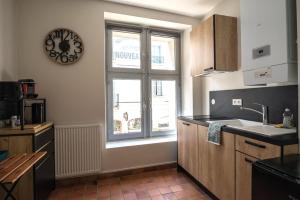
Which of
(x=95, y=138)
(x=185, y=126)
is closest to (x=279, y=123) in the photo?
(x=185, y=126)

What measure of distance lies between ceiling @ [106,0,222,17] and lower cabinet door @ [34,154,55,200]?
229 centimetres

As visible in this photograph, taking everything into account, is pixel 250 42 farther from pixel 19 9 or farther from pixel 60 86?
pixel 19 9

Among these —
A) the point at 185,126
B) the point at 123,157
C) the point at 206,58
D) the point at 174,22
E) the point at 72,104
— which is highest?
the point at 174,22

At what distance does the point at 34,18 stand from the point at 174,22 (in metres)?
1.98

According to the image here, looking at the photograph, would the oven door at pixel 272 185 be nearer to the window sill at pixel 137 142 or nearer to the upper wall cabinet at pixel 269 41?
the upper wall cabinet at pixel 269 41

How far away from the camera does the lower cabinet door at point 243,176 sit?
4.72 ft

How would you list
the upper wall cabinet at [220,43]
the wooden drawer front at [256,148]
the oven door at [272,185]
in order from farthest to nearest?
1. the upper wall cabinet at [220,43]
2. the wooden drawer front at [256,148]
3. the oven door at [272,185]

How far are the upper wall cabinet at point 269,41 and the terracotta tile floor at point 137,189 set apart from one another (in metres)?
1.48

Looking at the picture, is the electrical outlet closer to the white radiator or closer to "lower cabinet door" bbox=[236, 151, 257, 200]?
"lower cabinet door" bbox=[236, 151, 257, 200]

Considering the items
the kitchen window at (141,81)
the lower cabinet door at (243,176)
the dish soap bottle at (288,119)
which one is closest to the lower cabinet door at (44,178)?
the kitchen window at (141,81)

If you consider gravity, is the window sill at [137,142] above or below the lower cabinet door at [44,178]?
above

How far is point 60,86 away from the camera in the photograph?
2332 millimetres

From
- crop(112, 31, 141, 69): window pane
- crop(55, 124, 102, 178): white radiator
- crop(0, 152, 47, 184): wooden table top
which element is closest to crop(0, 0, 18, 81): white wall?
crop(55, 124, 102, 178): white radiator

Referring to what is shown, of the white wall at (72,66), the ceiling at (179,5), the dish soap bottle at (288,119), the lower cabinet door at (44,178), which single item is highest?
the ceiling at (179,5)
